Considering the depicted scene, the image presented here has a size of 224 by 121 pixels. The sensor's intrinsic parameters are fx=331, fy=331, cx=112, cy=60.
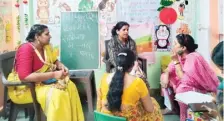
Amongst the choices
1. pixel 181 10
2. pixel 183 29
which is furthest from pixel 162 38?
pixel 181 10

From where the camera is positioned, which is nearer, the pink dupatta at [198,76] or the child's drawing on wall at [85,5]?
the pink dupatta at [198,76]

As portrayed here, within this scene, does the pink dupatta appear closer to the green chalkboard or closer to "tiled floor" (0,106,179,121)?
"tiled floor" (0,106,179,121)

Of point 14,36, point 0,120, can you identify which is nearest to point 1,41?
point 14,36

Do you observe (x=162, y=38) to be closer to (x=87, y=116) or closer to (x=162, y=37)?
(x=162, y=37)

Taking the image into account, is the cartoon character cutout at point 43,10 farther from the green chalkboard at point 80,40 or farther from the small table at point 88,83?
the small table at point 88,83

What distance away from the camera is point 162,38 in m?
4.57

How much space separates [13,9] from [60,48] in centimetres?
83

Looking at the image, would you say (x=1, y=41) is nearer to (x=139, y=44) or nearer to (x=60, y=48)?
(x=60, y=48)

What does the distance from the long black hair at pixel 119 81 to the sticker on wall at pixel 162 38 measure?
2.19m

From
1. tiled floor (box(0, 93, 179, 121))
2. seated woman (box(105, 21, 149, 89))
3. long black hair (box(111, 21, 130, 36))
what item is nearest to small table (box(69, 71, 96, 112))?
tiled floor (box(0, 93, 179, 121))

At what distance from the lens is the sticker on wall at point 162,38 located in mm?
4559

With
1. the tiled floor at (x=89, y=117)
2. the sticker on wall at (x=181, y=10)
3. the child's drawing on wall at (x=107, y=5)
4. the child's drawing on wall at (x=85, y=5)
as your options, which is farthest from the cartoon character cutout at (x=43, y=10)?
the sticker on wall at (x=181, y=10)

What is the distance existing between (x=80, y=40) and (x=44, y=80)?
1416 millimetres

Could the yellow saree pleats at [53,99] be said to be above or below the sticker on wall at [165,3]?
below
